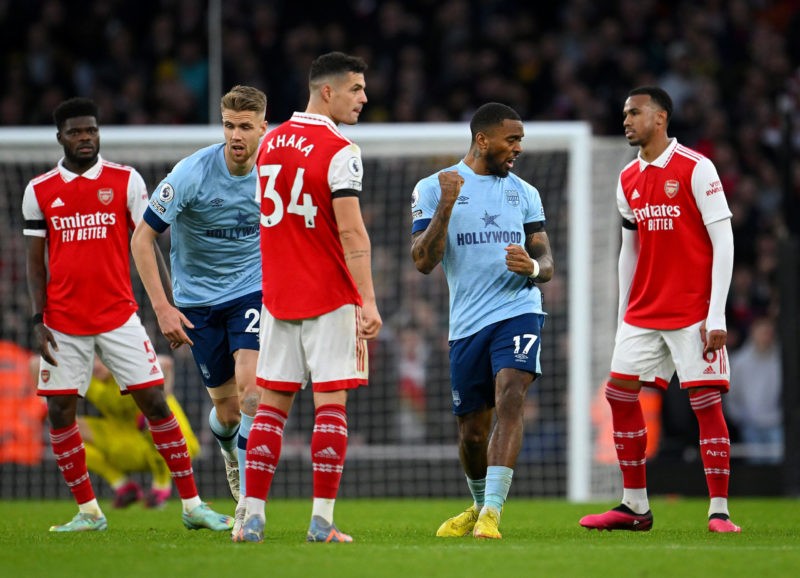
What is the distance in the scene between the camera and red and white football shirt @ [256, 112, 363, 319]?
6941mm

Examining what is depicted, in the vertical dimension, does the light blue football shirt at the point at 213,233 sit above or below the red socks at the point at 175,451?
above

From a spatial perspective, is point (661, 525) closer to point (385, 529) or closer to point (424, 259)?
point (385, 529)

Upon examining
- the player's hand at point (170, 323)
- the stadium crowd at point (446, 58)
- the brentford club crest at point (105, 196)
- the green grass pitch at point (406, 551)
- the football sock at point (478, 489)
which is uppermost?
the stadium crowd at point (446, 58)

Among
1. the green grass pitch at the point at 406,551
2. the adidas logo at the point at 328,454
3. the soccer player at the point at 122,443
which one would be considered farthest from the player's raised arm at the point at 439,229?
the soccer player at the point at 122,443

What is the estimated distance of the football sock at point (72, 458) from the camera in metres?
8.62

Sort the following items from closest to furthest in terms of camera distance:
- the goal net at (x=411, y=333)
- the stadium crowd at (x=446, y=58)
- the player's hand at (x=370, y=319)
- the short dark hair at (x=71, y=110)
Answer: the player's hand at (x=370, y=319) < the short dark hair at (x=71, y=110) < the goal net at (x=411, y=333) < the stadium crowd at (x=446, y=58)

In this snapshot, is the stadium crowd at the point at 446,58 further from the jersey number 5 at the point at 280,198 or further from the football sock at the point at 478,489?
the jersey number 5 at the point at 280,198

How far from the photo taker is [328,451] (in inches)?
271

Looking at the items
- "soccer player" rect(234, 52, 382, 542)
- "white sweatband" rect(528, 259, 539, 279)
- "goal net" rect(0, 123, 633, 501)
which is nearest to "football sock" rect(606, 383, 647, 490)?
"white sweatband" rect(528, 259, 539, 279)

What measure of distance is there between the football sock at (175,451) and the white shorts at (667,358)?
8.76 feet

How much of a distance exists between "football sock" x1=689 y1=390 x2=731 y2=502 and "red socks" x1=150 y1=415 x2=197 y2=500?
10.2 ft

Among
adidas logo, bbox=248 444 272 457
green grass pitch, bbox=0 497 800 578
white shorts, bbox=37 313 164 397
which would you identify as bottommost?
green grass pitch, bbox=0 497 800 578

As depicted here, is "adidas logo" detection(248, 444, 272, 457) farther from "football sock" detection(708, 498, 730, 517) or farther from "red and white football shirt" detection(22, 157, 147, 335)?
"football sock" detection(708, 498, 730, 517)

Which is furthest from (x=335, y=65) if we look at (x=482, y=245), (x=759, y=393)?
(x=759, y=393)
